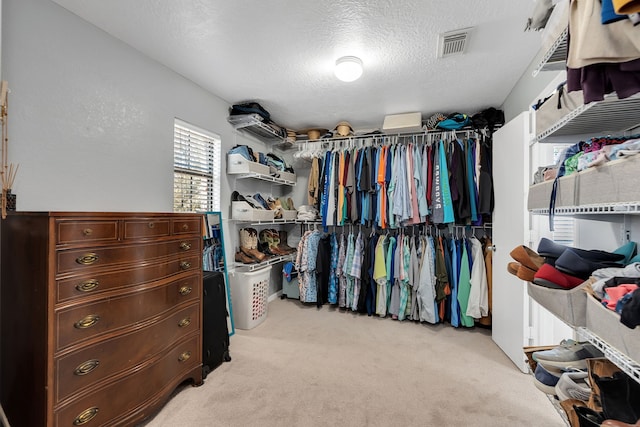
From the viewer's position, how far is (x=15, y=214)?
126 cm

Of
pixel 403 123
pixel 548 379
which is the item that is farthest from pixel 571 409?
pixel 403 123

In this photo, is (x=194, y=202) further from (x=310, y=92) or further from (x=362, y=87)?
(x=362, y=87)

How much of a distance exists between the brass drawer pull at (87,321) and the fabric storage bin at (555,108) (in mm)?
2116

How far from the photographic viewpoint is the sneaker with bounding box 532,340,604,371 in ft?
3.32

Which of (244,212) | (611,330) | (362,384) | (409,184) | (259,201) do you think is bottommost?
(362,384)

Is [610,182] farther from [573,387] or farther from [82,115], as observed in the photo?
[82,115]

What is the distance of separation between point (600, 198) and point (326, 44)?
180 centimetres

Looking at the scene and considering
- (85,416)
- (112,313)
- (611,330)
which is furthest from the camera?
(112,313)

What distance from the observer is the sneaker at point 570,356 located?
3.32 feet

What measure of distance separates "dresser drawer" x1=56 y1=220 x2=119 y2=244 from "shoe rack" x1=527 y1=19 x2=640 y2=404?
6.14ft

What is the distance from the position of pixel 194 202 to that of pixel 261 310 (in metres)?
Result: 1.33

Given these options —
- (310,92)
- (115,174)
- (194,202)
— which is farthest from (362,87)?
(115,174)

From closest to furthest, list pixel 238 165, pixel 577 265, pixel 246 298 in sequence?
pixel 577 265, pixel 246 298, pixel 238 165

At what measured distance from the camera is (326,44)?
1912mm
